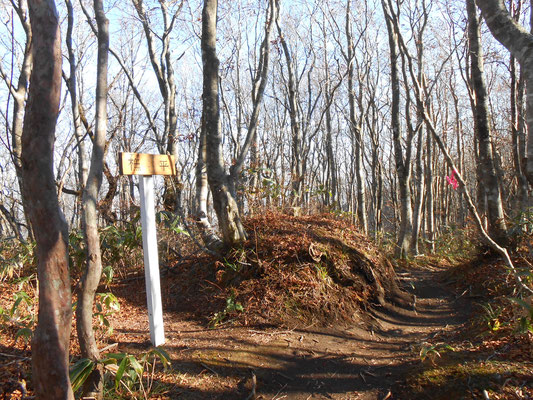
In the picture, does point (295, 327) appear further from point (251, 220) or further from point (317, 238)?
point (251, 220)

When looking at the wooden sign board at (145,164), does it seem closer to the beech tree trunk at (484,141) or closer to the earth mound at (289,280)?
the earth mound at (289,280)

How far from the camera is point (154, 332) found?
3809 millimetres

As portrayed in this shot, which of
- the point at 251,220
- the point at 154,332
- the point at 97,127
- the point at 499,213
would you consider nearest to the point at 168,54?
Answer: the point at 251,220

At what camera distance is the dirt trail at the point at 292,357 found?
130 inches

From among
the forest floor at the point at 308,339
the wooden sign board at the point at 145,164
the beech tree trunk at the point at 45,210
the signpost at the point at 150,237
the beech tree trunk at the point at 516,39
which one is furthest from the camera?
the signpost at the point at 150,237

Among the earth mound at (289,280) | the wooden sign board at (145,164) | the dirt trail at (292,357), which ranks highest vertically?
the wooden sign board at (145,164)

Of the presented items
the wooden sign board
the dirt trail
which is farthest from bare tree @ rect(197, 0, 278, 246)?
the dirt trail

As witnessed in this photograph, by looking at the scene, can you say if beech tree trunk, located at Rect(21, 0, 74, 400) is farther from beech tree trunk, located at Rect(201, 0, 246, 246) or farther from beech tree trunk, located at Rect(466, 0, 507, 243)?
beech tree trunk, located at Rect(466, 0, 507, 243)

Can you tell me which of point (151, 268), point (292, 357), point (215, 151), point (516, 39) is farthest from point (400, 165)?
point (151, 268)

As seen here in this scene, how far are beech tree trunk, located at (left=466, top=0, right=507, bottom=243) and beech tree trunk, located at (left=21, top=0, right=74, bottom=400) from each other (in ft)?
22.0

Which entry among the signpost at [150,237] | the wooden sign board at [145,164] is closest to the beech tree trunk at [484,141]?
the wooden sign board at [145,164]

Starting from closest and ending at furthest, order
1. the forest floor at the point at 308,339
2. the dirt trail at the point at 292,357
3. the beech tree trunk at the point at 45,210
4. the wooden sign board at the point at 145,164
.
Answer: the beech tree trunk at the point at 45,210
the forest floor at the point at 308,339
the dirt trail at the point at 292,357
the wooden sign board at the point at 145,164

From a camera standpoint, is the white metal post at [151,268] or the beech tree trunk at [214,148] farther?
the beech tree trunk at [214,148]

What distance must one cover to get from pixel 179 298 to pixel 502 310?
14.3 ft
